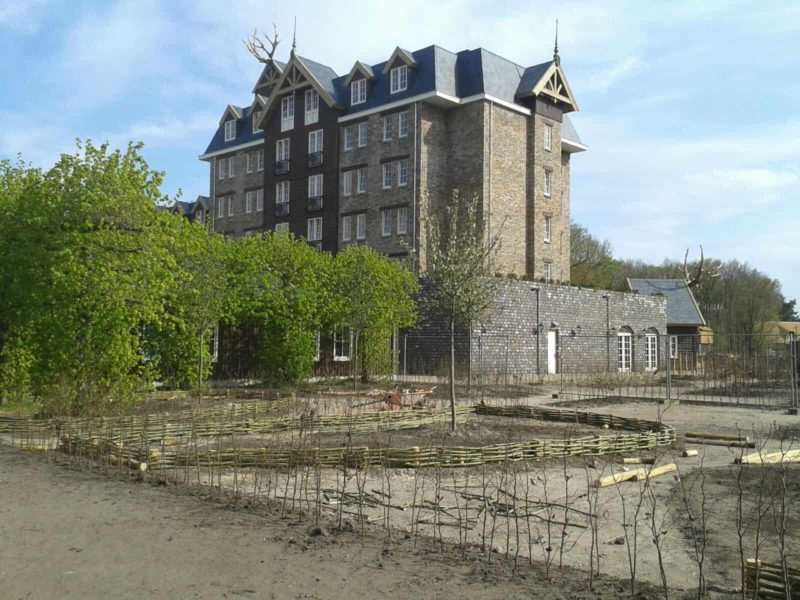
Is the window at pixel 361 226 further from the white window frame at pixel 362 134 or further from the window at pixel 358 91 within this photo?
the window at pixel 358 91

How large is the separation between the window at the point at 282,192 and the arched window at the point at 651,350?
22229 millimetres

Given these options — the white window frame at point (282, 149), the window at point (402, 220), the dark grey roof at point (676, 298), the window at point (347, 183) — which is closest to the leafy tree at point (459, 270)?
the window at point (402, 220)

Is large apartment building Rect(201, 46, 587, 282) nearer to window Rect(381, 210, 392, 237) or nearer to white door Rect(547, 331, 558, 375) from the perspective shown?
window Rect(381, 210, 392, 237)

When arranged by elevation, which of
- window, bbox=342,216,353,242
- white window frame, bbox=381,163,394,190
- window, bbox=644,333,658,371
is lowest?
window, bbox=644,333,658,371

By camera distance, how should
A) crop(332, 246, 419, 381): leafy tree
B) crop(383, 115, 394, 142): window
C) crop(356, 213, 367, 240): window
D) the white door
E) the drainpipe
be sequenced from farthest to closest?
crop(356, 213, 367, 240): window → crop(383, 115, 394, 142): window → the white door → the drainpipe → crop(332, 246, 419, 381): leafy tree

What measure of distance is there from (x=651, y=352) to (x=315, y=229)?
20.1 m

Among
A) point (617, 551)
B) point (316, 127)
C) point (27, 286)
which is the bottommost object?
point (617, 551)

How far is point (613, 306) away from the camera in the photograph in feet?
131

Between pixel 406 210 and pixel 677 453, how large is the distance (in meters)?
29.2

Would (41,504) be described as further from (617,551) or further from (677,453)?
(677,453)

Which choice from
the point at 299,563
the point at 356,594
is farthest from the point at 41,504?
the point at 356,594

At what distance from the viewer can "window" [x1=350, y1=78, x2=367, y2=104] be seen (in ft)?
141

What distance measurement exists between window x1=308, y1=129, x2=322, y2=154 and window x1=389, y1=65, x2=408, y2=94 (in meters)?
5.77

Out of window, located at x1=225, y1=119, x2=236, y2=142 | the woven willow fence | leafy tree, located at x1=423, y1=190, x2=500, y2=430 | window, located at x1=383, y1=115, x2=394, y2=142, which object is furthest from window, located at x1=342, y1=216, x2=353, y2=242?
the woven willow fence
